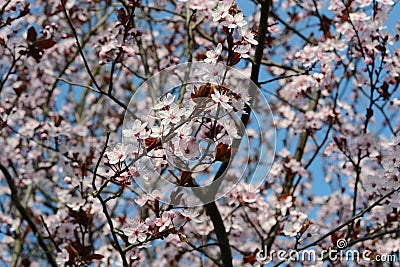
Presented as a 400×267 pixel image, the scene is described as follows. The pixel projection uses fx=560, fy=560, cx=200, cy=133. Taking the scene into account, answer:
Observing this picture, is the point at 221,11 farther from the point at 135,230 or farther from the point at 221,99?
the point at 135,230

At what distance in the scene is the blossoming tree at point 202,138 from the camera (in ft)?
6.84

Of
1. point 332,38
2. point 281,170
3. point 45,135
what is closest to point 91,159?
point 45,135

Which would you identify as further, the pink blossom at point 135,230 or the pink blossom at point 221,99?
the pink blossom at point 135,230

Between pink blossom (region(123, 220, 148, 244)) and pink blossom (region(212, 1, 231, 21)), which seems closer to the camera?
pink blossom (region(212, 1, 231, 21))

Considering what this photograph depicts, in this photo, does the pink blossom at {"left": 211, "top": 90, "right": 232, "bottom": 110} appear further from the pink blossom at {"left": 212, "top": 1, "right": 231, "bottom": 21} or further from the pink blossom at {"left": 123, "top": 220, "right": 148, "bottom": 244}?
the pink blossom at {"left": 123, "top": 220, "right": 148, "bottom": 244}

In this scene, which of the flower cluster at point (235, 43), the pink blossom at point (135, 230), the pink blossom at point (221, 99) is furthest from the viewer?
the pink blossom at point (135, 230)

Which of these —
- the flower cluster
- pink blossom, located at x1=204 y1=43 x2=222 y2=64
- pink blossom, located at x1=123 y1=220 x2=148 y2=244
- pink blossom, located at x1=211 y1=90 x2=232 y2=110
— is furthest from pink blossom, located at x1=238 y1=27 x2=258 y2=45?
pink blossom, located at x1=123 y1=220 x2=148 y2=244

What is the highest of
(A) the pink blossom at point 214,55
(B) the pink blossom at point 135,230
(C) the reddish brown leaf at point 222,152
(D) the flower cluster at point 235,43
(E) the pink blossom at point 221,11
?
(E) the pink blossom at point 221,11

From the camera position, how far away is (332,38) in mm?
3777

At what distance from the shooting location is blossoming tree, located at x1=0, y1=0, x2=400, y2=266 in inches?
82.1

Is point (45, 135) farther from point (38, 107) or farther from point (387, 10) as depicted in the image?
point (387, 10)

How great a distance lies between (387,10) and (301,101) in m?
1.11

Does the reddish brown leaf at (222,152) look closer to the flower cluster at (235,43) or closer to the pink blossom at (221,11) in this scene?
the flower cluster at (235,43)

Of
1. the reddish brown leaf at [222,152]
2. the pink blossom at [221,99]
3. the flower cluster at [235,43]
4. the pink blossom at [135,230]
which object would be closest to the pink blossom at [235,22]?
the flower cluster at [235,43]
